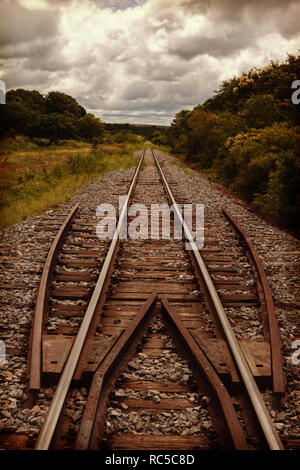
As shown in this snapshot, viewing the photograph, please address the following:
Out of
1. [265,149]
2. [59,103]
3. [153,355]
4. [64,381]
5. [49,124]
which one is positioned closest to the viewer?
[64,381]

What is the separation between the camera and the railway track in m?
2.38

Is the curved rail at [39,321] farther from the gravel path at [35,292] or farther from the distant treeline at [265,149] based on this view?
the distant treeline at [265,149]

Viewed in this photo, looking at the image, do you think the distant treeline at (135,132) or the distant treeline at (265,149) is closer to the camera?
the distant treeline at (265,149)

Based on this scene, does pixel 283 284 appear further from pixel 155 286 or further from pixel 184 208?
pixel 184 208

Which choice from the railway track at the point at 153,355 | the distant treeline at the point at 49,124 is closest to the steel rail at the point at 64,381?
the railway track at the point at 153,355

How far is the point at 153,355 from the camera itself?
3.23 meters

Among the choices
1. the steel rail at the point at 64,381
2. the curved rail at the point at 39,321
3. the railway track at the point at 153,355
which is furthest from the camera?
the curved rail at the point at 39,321

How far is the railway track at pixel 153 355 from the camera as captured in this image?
7.80 ft

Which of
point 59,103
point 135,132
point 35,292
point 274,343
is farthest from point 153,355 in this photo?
point 135,132

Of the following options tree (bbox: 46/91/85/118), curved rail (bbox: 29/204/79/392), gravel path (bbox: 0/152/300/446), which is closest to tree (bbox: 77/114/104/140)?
tree (bbox: 46/91/85/118)

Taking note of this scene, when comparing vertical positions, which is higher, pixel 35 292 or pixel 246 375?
pixel 35 292

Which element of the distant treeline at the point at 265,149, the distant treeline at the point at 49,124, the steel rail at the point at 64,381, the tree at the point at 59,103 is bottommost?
the steel rail at the point at 64,381

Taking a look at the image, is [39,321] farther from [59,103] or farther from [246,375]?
[59,103]
